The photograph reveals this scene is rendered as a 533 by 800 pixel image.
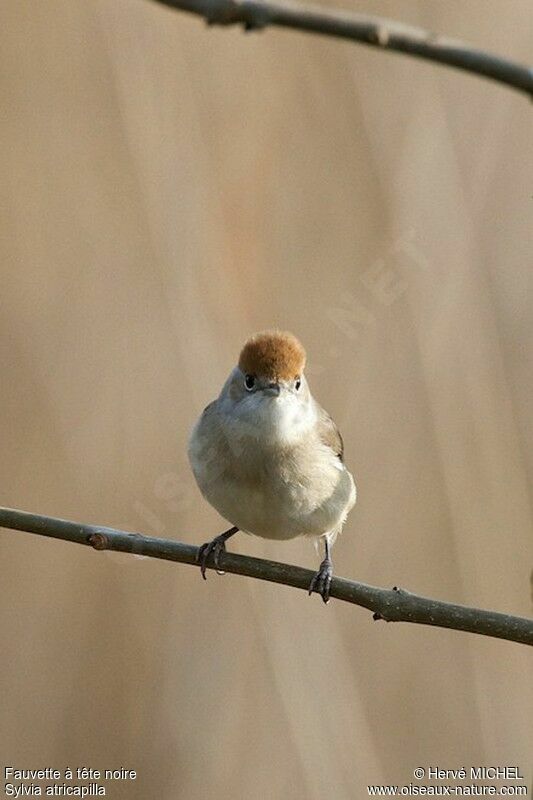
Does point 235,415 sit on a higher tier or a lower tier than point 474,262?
lower

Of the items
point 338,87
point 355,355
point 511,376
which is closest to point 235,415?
point 355,355

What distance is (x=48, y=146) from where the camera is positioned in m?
3.53

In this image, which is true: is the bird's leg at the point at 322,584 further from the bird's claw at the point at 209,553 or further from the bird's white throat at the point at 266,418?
the bird's white throat at the point at 266,418

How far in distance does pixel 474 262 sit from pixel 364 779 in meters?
1.78

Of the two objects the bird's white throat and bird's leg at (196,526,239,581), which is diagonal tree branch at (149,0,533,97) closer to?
bird's leg at (196,526,239,581)

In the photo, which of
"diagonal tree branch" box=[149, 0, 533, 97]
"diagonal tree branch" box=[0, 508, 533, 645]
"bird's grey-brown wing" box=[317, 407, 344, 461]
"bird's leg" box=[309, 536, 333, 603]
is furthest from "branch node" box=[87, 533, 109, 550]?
"diagonal tree branch" box=[149, 0, 533, 97]

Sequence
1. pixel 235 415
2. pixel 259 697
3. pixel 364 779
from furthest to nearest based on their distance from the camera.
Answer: pixel 259 697 < pixel 364 779 < pixel 235 415

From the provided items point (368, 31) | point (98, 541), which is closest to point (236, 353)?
point (98, 541)

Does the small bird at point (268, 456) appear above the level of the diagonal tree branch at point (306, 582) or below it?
above

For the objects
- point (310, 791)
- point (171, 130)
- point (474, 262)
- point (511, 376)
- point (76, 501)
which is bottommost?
point (310, 791)

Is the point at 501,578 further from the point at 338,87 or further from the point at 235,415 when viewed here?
the point at 338,87

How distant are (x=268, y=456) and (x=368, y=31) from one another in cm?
154

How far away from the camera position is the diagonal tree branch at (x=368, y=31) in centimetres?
101

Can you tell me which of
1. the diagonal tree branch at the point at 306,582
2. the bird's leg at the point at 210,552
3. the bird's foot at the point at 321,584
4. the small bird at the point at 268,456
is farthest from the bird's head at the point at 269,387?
the diagonal tree branch at the point at 306,582
